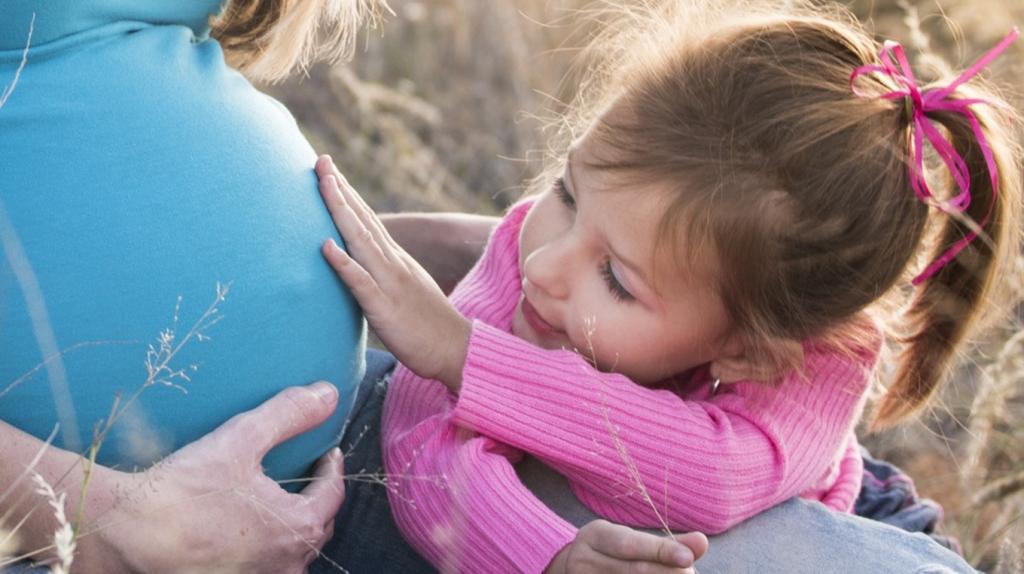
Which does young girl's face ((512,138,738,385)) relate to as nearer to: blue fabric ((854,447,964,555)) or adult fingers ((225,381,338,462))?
adult fingers ((225,381,338,462))

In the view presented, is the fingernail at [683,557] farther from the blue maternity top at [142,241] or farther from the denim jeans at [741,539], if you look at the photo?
the blue maternity top at [142,241]

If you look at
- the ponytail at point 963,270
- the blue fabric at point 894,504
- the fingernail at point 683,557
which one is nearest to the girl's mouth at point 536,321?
the fingernail at point 683,557

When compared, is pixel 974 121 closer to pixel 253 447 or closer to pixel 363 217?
pixel 363 217

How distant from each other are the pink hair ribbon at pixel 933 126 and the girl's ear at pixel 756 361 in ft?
1.08

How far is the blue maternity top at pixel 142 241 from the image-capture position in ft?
6.12

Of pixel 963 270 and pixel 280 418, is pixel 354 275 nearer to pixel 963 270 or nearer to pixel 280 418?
pixel 280 418

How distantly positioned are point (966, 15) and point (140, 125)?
9.33ft

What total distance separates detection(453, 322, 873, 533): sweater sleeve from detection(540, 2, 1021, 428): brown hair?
0.63 feet

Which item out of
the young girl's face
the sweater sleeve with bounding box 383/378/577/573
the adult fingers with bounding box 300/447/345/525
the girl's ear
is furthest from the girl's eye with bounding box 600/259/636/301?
the adult fingers with bounding box 300/447/345/525

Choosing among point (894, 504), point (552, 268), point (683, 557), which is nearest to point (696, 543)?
point (683, 557)

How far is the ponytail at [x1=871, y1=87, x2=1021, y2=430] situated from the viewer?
2.29 meters

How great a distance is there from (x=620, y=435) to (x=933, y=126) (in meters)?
0.75

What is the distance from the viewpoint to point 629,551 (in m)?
1.87

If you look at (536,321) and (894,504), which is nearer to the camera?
(536,321)
